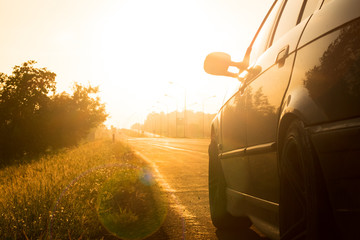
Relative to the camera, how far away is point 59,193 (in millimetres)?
4555

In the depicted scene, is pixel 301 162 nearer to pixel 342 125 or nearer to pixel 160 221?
pixel 342 125

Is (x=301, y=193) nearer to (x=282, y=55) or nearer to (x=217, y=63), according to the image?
(x=282, y=55)

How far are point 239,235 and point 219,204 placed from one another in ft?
1.32

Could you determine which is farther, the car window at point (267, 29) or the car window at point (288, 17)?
the car window at point (267, 29)

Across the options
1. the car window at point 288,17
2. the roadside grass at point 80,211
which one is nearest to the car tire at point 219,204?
the roadside grass at point 80,211

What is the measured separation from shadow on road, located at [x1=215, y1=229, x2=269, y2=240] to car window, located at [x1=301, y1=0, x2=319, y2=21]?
2.39 m

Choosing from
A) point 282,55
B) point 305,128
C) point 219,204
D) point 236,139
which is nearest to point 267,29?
point 236,139

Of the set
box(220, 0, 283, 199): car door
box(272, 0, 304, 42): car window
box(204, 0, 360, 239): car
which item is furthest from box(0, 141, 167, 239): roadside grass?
box(272, 0, 304, 42): car window

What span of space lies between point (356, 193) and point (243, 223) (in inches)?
115

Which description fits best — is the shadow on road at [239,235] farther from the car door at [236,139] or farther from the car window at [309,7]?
the car window at [309,7]

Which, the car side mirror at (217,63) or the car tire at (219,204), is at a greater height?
the car side mirror at (217,63)

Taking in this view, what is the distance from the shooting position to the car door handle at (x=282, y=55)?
82.0 inches

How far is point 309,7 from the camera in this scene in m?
2.20

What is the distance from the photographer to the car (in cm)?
130
